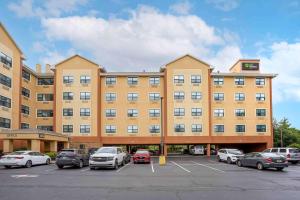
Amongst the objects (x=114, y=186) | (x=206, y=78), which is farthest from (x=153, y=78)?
(x=114, y=186)

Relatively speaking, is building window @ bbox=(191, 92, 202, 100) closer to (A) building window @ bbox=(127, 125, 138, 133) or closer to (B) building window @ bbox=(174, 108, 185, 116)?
(B) building window @ bbox=(174, 108, 185, 116)

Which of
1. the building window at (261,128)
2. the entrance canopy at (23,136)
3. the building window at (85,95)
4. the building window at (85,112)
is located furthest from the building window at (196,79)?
the entrance canopy at (23,136)

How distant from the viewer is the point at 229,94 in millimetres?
62625

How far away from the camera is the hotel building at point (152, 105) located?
199 feet

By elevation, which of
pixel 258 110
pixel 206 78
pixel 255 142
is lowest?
pixel 255 142

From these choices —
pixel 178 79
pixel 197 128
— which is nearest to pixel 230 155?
pixel 197 128

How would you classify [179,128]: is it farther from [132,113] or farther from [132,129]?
[132,113]

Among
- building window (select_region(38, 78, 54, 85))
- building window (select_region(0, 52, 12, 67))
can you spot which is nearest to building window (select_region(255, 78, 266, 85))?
building window (select_region(38, 78, 54, 85))

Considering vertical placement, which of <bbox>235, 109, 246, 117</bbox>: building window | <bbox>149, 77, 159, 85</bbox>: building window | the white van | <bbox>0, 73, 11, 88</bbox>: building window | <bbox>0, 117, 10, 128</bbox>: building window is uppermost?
<bbox>149, 77, 159, 85</bbox>: building window

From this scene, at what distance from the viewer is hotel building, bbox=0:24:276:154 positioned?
60.6 metres

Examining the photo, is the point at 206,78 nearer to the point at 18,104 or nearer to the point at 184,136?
the point at 184,136

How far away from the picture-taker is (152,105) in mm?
61812

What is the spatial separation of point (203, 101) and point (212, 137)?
556 cm

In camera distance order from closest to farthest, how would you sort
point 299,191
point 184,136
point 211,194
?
point 211,194, point 299,191, point 184,136
